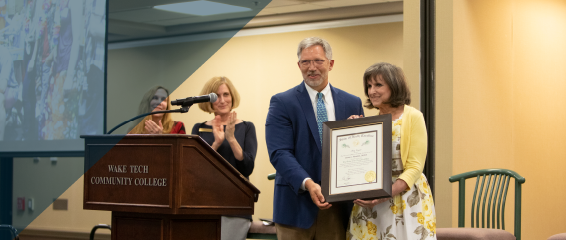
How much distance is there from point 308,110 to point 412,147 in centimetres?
38

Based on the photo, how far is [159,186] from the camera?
1.79m

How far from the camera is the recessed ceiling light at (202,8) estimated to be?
1.49ft

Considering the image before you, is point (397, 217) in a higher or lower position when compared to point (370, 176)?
lower

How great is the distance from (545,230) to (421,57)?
171cm

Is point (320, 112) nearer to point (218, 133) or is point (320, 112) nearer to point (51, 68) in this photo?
point (218, 133)

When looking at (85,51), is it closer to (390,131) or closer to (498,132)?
(390,131)

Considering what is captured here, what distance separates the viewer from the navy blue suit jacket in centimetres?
176

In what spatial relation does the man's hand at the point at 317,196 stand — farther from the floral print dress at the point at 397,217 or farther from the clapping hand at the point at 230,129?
the clapping hand at the point at 230,129

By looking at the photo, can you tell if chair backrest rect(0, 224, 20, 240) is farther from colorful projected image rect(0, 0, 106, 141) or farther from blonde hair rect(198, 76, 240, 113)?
blonde hair rect(198, 76, 240, 113)

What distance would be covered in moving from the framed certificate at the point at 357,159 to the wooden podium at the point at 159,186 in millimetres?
441

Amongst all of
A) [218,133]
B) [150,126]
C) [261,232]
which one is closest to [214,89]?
[218,133]

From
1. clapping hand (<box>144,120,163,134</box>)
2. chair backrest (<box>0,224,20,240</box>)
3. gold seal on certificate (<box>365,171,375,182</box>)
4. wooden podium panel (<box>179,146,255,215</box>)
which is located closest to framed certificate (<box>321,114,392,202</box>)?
gold seal on certificate (<box>365,171,375,182</box>)

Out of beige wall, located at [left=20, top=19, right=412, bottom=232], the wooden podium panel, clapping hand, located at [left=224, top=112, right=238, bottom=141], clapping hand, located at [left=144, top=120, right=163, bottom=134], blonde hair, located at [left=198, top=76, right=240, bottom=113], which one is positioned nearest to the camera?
clapping hand, located at [left=144, top=120, right=163, bottom=134]

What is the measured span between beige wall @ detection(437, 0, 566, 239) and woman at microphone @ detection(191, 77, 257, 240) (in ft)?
5.58
